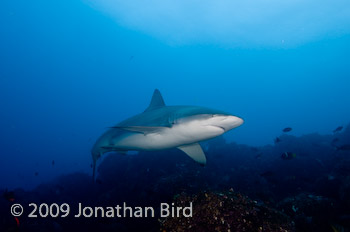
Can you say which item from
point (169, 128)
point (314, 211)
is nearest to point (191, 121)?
point (169, 128)

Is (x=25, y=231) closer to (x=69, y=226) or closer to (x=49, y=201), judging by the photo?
(x=69, y=226)

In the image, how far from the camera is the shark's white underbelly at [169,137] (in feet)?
14.5

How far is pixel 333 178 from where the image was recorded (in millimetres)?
8812

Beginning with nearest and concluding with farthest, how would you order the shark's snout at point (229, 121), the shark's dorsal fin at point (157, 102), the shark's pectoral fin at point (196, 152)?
1. the shark's snout at point (229, 121)
2. the shark's pectoral fin at point (196, 152)
3. the shark's dorsal fin at point (157, 102)

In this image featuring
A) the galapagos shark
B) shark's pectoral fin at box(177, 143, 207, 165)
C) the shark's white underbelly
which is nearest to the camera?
the galapagos shark

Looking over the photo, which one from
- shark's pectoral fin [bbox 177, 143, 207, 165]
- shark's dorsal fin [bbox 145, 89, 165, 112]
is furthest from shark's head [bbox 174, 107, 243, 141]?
shark's dorsal fin [bbox 145, 89, 165, 112]

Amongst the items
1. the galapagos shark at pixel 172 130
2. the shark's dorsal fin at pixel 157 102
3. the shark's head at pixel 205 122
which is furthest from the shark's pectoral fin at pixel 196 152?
the shark's dorsal fin at pixel 157 102

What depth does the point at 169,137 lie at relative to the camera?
201 inches

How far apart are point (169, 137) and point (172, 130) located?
1.25 feet

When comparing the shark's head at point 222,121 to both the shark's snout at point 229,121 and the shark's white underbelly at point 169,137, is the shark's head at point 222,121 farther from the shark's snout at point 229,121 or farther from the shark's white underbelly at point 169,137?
the shark's white underbelly at point 169,137

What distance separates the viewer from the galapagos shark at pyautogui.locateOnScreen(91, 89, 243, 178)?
4.14 meters

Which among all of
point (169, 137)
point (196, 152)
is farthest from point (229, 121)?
point (196, 152)

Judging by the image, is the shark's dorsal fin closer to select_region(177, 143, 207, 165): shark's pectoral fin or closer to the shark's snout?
select_region(177, 143, 207, 165): shark's pectoral fin

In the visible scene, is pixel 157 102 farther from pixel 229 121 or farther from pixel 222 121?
pixel 229 121
